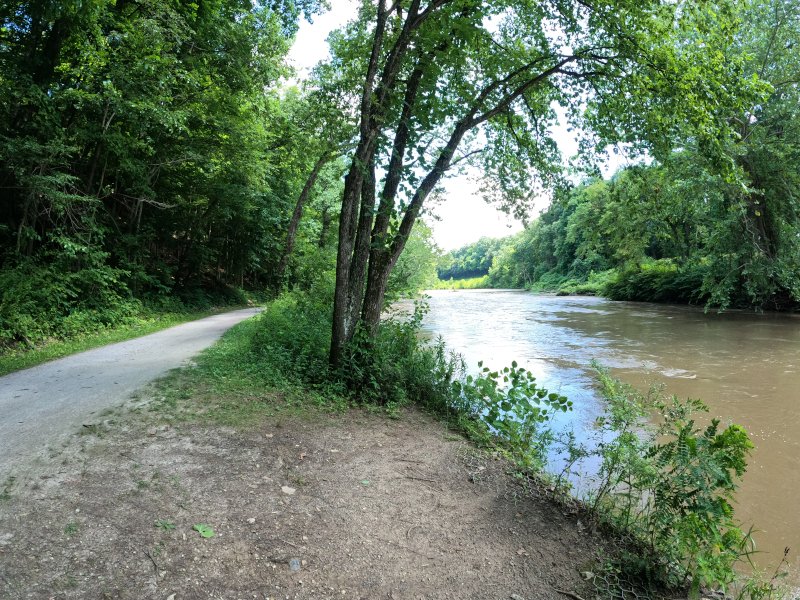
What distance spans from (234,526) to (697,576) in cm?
312

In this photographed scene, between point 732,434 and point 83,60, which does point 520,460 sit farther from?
point 83,60

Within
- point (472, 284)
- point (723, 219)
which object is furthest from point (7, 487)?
point (472, 284)

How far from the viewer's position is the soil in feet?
9.10

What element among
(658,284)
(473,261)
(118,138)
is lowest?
(658,284)

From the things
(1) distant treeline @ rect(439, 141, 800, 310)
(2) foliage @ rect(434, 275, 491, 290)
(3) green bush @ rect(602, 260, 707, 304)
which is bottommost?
(2) foliage @ rect(434, 275, 491, 290)

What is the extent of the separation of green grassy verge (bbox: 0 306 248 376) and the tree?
216 inches

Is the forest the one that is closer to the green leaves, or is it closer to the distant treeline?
the distant treeline

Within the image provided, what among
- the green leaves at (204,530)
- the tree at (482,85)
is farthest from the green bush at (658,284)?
the green leaves at (204,530)

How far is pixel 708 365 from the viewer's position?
1093cm

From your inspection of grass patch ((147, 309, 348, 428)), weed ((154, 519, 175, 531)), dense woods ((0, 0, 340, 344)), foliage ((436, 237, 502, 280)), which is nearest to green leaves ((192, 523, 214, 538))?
weed ((154, 519, 175, 531))

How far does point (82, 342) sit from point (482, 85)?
32.3 ft

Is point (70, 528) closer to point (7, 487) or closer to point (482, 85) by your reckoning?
point (7, 487)

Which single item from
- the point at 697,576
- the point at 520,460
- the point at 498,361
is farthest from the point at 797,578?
the point at 498,361

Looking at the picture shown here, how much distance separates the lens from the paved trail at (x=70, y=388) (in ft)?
14.4
